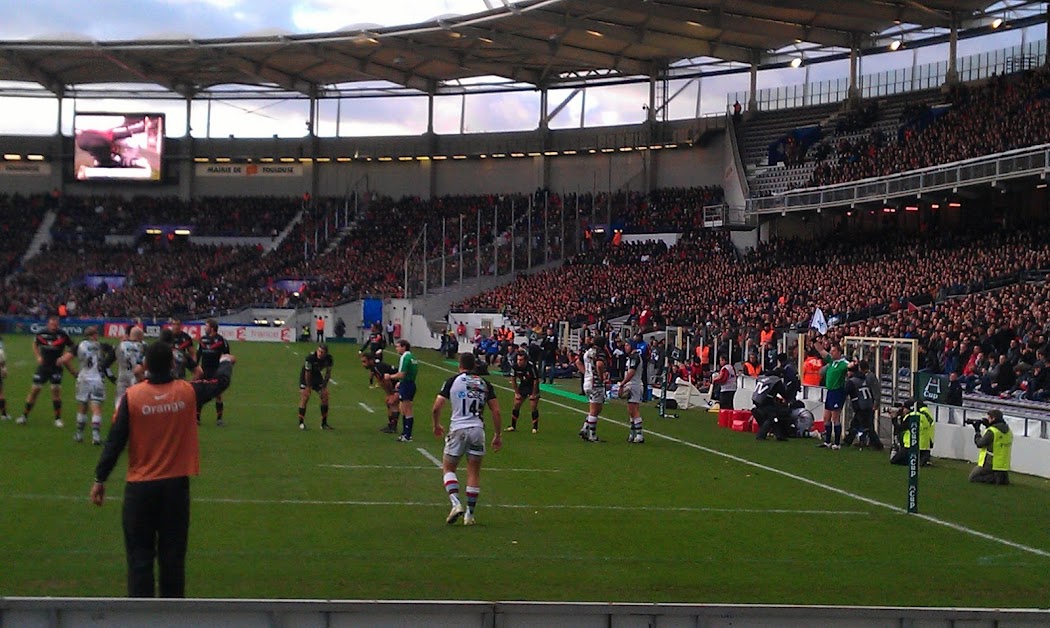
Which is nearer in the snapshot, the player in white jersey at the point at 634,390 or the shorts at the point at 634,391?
the player in white jersey at the point at 634,390

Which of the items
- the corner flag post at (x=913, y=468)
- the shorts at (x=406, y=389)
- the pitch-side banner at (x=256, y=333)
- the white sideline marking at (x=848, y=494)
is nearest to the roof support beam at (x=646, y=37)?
the pitch-side banner at (x=256, y=333)

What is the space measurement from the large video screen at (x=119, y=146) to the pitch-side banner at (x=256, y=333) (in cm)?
1867

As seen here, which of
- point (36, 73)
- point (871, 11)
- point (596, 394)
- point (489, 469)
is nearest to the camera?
point (489, 469)

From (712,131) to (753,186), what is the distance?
8490mm

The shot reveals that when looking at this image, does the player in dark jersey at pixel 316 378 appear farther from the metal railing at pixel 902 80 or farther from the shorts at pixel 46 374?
the metal railing at pixel 902 80

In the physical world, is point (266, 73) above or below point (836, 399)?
above

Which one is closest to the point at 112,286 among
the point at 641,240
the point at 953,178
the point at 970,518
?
the point at 641,240

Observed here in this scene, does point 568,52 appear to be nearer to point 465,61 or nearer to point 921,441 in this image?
point 465,61

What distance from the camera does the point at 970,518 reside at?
14680mm

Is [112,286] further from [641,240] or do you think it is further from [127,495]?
[127,495]

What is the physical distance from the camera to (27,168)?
82.6 metres

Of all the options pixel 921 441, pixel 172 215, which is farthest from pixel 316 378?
pixel 172 215

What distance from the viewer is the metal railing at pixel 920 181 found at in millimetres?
38000

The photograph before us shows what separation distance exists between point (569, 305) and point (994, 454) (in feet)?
115
